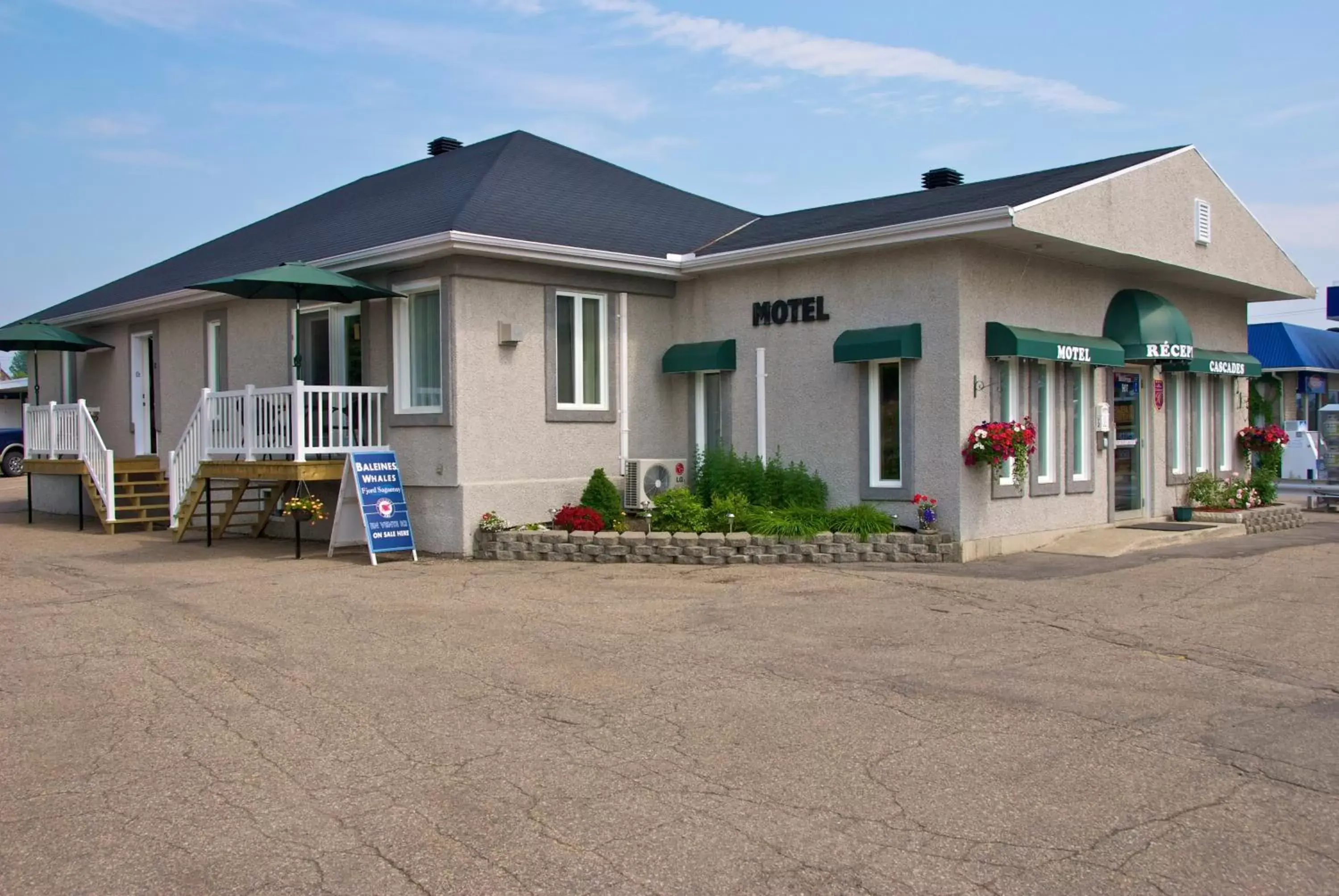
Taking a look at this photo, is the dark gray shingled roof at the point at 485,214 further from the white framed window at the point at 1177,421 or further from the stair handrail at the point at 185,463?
the white framed window at the point at 1177,421

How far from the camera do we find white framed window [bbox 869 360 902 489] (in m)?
13.8

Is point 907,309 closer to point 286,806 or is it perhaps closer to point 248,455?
point 248,455

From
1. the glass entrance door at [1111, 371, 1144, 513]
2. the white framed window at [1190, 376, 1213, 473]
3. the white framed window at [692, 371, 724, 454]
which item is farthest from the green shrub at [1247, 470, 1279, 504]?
the white framed window at [692, 371, 724, 454]

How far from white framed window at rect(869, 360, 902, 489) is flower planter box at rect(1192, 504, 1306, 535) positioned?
18.1ft

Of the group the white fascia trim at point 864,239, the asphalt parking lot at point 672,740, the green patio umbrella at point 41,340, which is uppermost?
the white fascia trim at point 864,239

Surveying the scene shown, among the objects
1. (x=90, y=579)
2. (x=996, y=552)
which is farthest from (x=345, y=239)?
(x=996, y=552)

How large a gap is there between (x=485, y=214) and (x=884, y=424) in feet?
18.3

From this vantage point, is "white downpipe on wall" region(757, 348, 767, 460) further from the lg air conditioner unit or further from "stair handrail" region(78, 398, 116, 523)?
"stair handrail" region(78, 398, 116, 523)

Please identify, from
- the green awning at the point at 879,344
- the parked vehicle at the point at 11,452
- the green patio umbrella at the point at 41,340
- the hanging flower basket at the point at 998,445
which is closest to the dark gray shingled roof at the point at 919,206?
the green awning at the point at 879,344

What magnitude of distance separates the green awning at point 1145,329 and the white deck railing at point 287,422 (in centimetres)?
974

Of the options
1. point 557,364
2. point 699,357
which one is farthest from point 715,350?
point 557,364

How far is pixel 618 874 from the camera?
4398mm

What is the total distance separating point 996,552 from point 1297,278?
9.08 meters

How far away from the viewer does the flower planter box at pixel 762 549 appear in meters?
12.9
